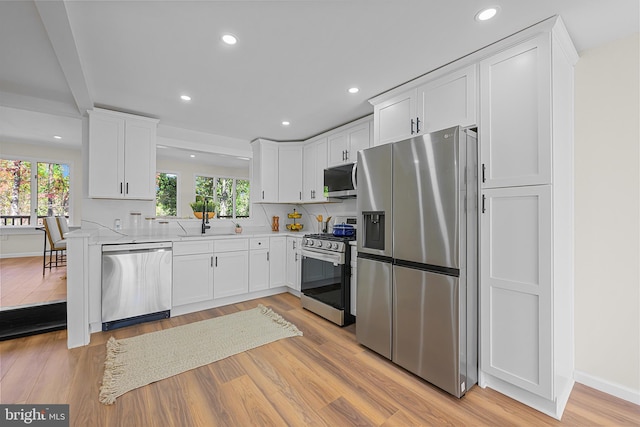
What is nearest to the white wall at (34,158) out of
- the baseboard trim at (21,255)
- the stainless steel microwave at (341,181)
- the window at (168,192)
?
the baseboard trim at (21,255)

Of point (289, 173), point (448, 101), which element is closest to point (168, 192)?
point (289, 173)

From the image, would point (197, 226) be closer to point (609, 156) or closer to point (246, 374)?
point (246, 374)

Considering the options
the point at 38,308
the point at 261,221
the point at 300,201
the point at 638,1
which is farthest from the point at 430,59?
the point at 38,308

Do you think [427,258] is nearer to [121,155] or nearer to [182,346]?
[182,346]

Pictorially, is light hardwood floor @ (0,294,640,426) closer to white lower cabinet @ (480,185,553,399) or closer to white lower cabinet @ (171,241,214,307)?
white lower cabinet @ (480,185,553,399)

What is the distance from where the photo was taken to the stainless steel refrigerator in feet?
6.05

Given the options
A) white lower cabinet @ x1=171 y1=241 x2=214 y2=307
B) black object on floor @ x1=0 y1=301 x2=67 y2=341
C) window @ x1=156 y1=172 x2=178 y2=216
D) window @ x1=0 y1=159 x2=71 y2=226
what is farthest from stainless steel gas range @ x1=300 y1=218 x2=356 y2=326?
window @ x1=0 y1=159 x2=71 y2=226

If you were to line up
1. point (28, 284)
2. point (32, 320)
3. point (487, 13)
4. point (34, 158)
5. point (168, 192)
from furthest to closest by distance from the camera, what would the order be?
1. point (168, 192)
2. point (34, 158)
3. point (28, 284)
4. point (32, 320)
5. point (487, 13)

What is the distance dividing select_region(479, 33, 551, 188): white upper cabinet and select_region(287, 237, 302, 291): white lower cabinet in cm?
262

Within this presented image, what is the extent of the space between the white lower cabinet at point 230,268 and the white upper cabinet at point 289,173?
107cm

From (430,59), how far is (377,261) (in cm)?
169

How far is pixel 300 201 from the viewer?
440 cm

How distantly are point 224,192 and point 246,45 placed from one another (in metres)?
5.55

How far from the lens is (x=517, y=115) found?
1.79 meters
